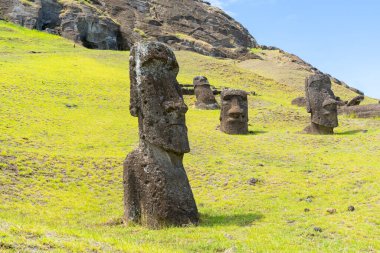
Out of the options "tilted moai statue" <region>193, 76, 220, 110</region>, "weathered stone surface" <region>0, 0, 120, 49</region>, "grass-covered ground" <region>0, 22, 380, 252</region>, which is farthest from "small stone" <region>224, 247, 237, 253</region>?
"weathered stone surface" <region>0, 0, 120, 49</region>

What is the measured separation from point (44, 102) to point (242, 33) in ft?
303

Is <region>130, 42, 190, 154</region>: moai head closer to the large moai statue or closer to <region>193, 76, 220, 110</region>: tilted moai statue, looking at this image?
the large moai statue

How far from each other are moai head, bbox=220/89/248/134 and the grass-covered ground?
3.00 ft

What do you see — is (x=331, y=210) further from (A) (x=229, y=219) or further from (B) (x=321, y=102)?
(B) (x=321, y=102)

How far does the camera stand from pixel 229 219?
13.6 m

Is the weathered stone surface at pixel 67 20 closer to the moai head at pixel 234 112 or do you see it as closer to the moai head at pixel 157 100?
the moai head at pixel 234 112

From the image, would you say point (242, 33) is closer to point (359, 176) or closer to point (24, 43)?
point (24, 43)

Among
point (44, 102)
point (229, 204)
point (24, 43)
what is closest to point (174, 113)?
point (229, 204)

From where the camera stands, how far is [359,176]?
58.2ft

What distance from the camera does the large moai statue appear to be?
1277cm

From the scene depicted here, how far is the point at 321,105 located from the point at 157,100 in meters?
17.3

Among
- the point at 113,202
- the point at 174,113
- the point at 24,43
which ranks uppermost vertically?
the point at 24,43

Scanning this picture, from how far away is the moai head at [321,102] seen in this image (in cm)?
2814

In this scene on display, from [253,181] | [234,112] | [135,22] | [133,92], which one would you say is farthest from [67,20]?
[133,92]
